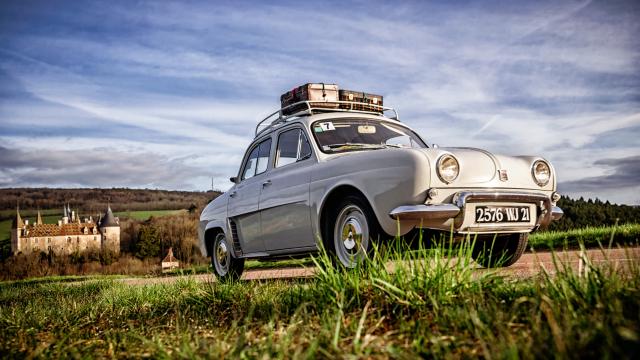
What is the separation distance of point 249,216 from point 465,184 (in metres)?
3.20

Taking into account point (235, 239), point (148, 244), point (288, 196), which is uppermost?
point (288, 196)

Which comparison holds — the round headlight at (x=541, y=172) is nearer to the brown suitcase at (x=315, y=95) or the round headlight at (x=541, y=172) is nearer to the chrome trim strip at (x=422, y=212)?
the chrome trim strip at (x=422, y=212)

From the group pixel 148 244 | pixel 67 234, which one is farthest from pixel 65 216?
pixel 148 244

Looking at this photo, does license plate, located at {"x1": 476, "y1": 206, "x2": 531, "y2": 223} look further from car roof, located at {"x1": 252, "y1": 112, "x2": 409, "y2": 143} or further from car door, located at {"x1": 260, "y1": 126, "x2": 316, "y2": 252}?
car roof, located at {"x1": 252, "y1": 112, "x2": 409, "y2": 143}

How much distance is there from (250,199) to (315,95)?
1.56m

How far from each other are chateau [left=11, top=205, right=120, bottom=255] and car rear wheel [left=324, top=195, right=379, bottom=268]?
10073 cm

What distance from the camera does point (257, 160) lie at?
291 inches

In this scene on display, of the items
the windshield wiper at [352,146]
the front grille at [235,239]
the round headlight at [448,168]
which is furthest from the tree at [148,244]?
the round headlight at [448,168]

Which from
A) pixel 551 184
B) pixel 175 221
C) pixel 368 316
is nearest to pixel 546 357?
pixel 368 316

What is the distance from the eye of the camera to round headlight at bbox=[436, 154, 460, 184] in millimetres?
4762

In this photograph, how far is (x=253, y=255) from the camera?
7125mm

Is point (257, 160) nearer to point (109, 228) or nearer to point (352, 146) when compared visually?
point (352, 146)

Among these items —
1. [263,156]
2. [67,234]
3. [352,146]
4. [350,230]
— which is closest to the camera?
[350,230]

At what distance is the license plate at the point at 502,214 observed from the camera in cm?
490
